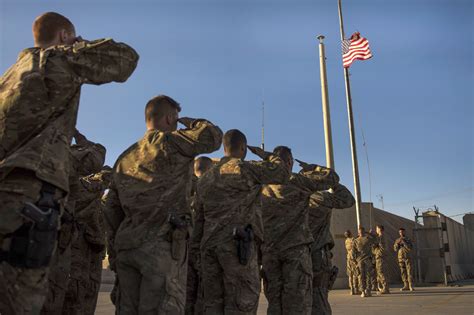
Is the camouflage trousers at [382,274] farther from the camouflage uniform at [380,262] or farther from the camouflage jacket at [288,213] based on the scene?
the camouflage jacket at [288,213]

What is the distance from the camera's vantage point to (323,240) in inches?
256

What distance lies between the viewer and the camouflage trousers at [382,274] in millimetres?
14070

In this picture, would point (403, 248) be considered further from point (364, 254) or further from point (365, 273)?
point (365, 273)

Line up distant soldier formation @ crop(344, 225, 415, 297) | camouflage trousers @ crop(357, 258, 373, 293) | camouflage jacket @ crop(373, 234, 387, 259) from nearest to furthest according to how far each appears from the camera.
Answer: camouflage trousers @ crop(357, 258, 373, 293) → distant soldier formation @ crop(344, 225, 415, 297) → camouflage jacket @ crop(373, 234, 387, 259)

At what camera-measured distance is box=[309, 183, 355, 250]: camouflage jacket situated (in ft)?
21.4

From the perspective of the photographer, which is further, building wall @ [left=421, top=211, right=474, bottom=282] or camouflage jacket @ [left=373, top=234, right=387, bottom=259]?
building wall @ [left=421, top=211, right=474, bottom=282]

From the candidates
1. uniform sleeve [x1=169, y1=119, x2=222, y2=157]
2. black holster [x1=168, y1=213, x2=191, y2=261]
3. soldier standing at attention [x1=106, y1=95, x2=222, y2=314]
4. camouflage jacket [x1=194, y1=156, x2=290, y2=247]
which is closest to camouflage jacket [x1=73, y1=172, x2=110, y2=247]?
camouflage jacket [x1=194, y1=156, x2=290, y2=247]

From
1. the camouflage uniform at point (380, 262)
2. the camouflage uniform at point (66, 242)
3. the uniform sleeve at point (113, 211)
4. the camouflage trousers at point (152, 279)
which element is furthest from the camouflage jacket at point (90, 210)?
the camouflage uniform at point (380, 262)

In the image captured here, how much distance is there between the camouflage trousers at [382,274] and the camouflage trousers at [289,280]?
30.9 feet

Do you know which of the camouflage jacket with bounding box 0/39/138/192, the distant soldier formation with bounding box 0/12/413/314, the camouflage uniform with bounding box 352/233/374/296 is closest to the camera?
Result: the distant soldier formation with bounding box 0/12/413/314

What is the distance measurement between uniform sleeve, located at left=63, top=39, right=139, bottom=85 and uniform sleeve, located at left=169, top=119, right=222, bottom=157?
2.72ft

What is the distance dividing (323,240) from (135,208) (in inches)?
142

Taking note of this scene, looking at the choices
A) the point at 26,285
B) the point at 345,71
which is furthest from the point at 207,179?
the point at 345,71

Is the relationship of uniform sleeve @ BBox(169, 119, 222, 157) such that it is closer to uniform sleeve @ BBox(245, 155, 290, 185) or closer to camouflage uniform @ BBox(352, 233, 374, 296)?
uniform sleeve @ BBox(245, 155, 290, 185)
